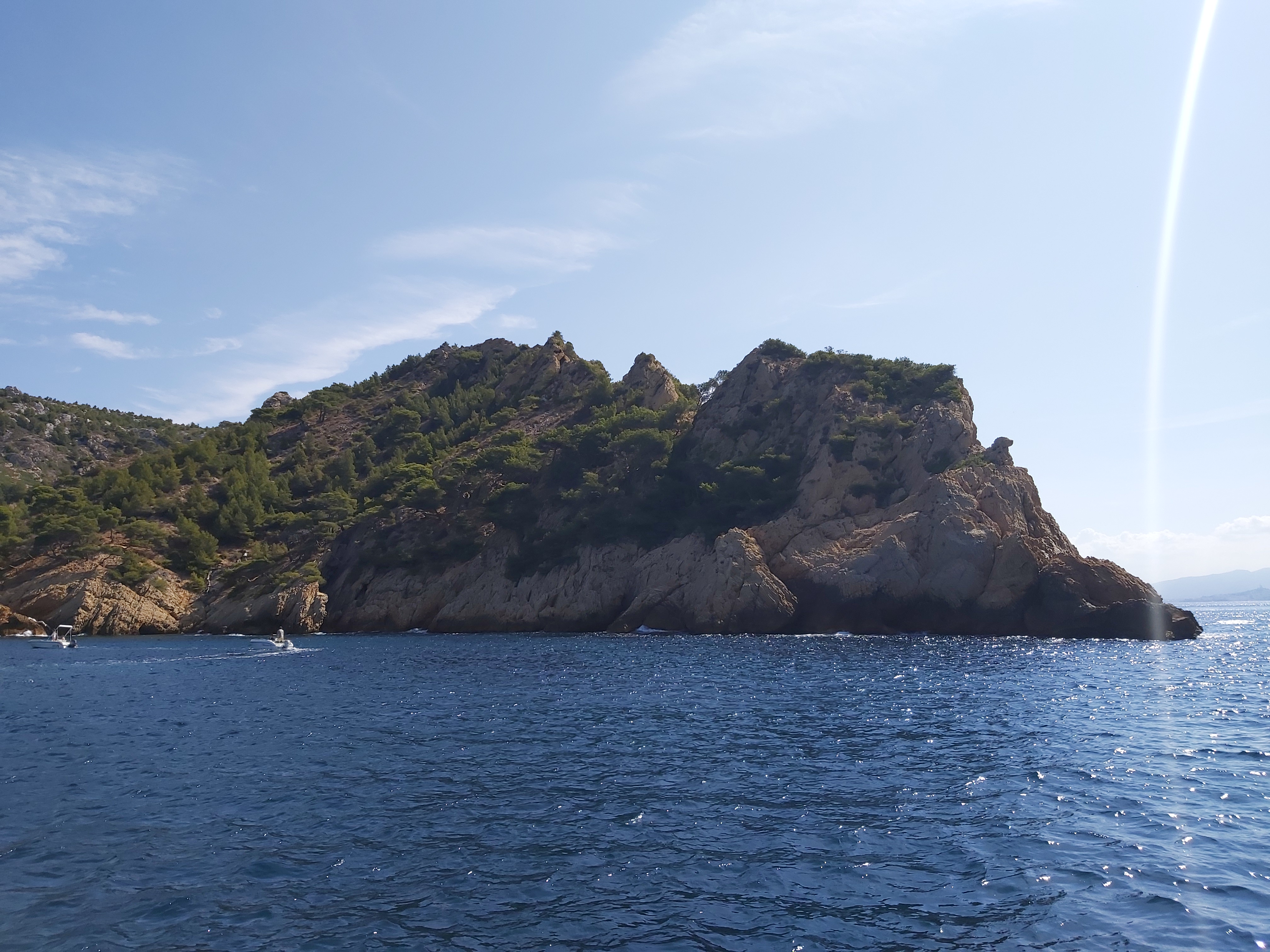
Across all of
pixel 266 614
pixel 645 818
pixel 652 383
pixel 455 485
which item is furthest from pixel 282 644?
pixel 652 383

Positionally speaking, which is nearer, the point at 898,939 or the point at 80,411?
the point at 898,939

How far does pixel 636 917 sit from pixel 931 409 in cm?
6688

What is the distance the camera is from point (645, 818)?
57.9 ft

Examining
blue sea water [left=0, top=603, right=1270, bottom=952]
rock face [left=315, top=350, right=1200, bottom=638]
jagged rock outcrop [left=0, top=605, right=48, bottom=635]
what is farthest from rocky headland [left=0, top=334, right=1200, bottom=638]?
blue sea water [left=0, top=603, right=1270, bottom=952]

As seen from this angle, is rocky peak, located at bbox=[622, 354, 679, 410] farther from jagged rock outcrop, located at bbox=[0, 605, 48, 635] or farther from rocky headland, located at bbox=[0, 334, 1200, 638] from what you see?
Result: jagged rock outcrop, located at bbox=[0, 605, 48, 635]

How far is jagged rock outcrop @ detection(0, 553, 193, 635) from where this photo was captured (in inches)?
2985

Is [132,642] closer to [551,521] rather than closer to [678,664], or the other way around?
[551,521]

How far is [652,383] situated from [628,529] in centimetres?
2809

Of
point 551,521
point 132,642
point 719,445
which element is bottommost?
point 132,642

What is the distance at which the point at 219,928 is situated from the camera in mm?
12375

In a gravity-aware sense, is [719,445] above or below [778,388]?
below

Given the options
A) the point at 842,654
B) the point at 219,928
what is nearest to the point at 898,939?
the point at 219,928

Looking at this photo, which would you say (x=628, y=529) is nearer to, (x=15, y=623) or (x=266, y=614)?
(x=266, y=614)

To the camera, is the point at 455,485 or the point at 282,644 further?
the point at 455,485
